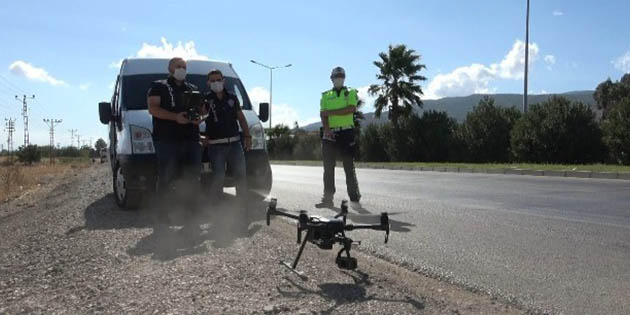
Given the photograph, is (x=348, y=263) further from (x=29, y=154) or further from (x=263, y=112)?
(x=29, y=154)

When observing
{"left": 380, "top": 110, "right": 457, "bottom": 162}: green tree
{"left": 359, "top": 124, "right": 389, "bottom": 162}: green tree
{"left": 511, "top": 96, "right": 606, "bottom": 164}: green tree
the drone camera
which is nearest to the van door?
the drone camera

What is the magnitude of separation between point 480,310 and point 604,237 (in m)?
3.45

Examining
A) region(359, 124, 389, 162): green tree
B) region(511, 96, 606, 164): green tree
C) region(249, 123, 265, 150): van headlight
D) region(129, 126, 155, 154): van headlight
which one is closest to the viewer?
region(129, 126, 155, 154): van headlight

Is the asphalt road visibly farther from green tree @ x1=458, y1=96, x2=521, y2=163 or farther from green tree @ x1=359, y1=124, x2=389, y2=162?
green tree @ x1=359, y1=124, x2=389, y2=162

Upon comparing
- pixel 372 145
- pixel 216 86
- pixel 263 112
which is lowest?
pixel 372 145

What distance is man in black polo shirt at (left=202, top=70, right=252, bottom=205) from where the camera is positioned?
7.16 meters

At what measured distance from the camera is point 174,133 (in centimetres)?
680

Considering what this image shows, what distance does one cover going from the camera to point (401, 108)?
50781mm

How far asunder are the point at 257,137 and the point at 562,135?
74.8 feet

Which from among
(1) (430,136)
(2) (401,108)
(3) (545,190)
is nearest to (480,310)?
(3) (545,190)

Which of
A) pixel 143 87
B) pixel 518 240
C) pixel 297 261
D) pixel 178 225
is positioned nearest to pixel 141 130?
pixel 143 87

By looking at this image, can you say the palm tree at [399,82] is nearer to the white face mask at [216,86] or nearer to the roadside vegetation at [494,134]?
the roadside vegetation at [494,134]

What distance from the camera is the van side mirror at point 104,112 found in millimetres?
9500

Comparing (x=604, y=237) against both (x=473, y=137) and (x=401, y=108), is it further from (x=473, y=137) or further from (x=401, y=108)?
(x=401, y=108)
